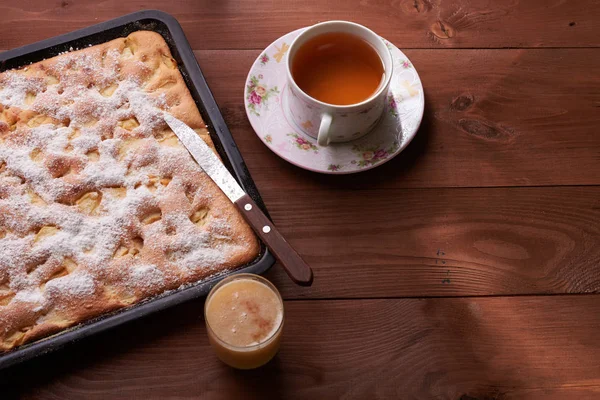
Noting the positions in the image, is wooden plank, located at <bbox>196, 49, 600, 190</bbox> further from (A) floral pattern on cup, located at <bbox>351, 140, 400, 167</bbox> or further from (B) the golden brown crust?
(B) the golden brown crust

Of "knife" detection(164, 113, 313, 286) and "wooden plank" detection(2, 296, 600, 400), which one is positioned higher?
"knife" detection(164, 113, 313, 286)

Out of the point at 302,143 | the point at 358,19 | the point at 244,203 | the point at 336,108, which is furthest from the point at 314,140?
the point at 358,19

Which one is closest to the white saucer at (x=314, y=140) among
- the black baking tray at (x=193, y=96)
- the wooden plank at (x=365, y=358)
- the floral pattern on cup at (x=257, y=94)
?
the floral pattern on cup at (x=257, y=94)

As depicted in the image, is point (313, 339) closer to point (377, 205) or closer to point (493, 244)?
point (377, 205)

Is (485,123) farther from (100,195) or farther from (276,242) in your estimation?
(100,195)

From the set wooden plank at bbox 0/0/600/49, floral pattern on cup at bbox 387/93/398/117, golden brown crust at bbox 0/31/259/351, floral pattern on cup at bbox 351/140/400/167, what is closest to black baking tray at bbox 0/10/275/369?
golden brown crust at bbox 0/31/259/351

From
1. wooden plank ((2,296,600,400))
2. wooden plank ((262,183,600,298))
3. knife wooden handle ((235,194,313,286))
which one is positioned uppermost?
knife wooden handle ((235,194,313,286))

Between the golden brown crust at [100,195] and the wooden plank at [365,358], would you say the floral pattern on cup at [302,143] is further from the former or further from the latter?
the wooden plank at [365,358]
